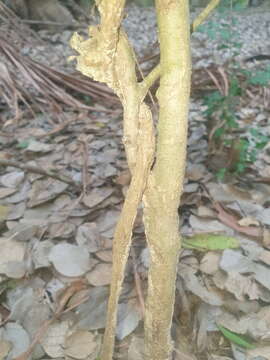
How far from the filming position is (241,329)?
2.99 feet

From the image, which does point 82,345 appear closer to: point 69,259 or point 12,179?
point 69,259

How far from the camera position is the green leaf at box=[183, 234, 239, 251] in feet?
3.61

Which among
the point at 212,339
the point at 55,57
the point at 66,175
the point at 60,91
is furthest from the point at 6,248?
the point at 55,57

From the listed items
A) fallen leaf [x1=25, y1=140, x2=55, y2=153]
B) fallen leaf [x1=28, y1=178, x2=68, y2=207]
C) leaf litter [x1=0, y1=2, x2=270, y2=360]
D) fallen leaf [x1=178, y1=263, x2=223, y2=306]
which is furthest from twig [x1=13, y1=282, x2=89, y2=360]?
fallen leaf [x1=25, y1=140, x2=55, y2=153]

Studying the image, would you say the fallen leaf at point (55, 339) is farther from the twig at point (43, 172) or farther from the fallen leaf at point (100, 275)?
the twig at point (43, 172)

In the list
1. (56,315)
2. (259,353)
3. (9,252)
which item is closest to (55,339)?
(56,315)

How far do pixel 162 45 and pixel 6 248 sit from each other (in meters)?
0.74

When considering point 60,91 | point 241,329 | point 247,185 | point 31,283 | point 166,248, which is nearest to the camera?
point 166,248

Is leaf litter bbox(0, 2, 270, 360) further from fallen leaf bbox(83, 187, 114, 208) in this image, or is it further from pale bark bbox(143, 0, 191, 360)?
pale bark bbox(143, 0, 191, 360)

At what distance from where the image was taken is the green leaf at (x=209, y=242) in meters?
1.10

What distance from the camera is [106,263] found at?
106 cm

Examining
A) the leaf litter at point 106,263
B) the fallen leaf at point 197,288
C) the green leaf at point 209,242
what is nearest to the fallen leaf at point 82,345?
the leaf litter at point 106,263

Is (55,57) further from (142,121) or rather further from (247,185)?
(142,121)

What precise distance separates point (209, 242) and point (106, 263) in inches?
10.4
